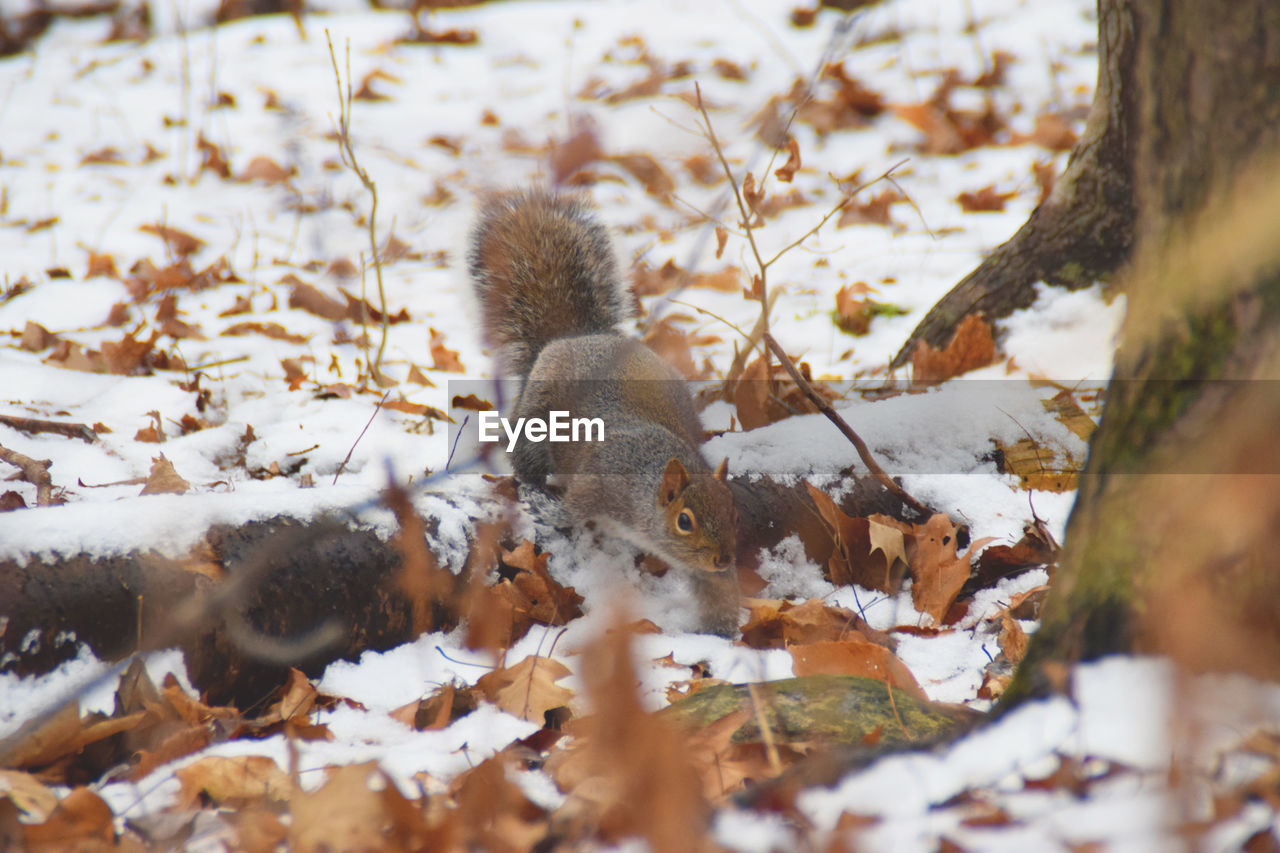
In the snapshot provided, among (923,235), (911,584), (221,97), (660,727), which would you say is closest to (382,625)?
(911,584)

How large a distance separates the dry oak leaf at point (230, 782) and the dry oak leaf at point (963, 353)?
2.05 m

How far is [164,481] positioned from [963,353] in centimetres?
217

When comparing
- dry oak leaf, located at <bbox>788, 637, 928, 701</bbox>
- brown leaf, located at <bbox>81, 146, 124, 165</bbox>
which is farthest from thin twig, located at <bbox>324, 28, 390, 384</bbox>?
brown leaf, located at <bbox>81, 146, 124, 165</bbox>

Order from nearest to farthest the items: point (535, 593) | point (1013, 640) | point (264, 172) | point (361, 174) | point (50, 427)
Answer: point (1013, 640) < point (535, 593) < point (50, 427) < point (361, 174) < point (264, 172)

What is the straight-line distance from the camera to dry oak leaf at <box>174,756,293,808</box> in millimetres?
1273

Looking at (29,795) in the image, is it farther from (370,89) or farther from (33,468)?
(370,89)

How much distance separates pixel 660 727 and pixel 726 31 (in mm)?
7538

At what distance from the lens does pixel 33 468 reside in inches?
79.4

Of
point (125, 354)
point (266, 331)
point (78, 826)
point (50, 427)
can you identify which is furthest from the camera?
point (266, 331)

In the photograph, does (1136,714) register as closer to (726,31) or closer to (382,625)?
(382,625)

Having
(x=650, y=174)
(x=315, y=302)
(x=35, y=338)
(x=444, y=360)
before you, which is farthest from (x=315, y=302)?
(x=650, y=174)

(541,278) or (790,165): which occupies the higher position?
(790,165)

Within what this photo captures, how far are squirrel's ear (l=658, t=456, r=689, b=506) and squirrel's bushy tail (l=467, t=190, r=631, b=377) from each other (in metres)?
1.11

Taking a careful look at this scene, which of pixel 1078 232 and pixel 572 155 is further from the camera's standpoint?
pixel 1078 232
